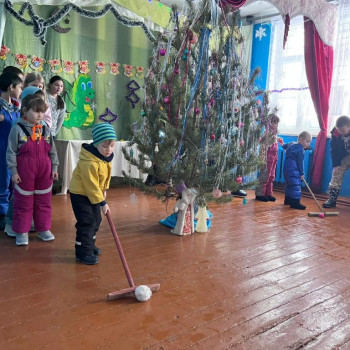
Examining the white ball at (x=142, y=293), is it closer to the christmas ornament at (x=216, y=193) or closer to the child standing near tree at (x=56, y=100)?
the christmas ornament at (x=216, y=193)

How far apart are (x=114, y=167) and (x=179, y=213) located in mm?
1956

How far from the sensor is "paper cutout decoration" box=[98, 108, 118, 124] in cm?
522

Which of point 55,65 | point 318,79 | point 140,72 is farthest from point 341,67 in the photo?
point 55,65

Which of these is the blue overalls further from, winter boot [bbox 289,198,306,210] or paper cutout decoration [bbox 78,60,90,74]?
winter boot [bbox 289,198,306,210]

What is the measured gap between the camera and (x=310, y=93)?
5.48 m

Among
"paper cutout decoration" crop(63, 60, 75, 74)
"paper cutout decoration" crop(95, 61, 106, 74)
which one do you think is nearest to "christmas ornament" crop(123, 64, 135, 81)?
"paper cutout decoration" crop(95, 61, 106, 74)

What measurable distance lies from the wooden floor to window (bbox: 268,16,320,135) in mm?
2821

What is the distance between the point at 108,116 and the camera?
529cm

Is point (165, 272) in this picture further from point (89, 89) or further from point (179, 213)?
point (89, 89)

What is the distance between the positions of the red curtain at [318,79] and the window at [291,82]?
0.28m

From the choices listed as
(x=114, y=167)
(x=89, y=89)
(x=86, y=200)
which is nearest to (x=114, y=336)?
(x=86, y=200)

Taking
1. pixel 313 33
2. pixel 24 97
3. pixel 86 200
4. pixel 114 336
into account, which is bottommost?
pixel 114 336

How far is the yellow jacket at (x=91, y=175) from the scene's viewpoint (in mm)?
2234

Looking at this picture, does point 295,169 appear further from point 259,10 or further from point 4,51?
point 4,51
